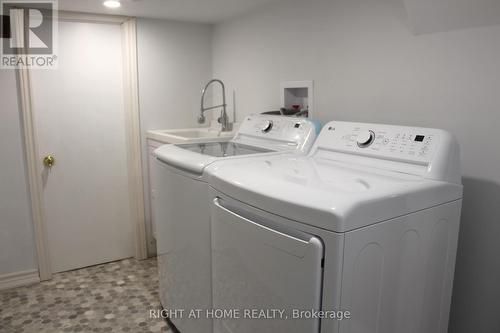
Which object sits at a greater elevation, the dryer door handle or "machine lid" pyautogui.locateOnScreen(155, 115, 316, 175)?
"machine lid" pyautogui.locateOnScreen(155, 115, 316, 175)

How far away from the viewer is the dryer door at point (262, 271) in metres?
1.04

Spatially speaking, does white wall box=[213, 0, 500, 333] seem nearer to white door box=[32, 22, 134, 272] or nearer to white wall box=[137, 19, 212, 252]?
white wall box=[137, 19, 212, 252]

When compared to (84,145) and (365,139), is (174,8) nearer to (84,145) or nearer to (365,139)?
(84,145)

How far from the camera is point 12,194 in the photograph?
2.56 m

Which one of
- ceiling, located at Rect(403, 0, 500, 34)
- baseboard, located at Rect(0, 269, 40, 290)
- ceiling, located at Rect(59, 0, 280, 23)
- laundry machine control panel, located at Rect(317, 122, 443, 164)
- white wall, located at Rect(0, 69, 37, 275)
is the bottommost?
baseboard, located at Rect(0, 269, 40, 290)

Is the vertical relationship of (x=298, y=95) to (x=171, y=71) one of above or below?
below

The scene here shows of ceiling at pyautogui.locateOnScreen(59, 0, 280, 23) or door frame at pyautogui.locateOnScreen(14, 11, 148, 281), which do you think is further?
door frame at pyautogui.locateOnScreen(14, 11, 148, 281)

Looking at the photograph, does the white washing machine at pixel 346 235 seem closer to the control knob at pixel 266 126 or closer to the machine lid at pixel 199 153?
the machine lid at pixel 199 153

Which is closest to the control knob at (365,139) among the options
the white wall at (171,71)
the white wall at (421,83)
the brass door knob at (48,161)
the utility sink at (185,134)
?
the white wall at (421,83)

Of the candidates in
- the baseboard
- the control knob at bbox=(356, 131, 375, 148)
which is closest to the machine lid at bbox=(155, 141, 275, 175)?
the control knob at bbox=(356, 131, 375, 148)

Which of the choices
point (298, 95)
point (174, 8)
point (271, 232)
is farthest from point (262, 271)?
point (174, 8)

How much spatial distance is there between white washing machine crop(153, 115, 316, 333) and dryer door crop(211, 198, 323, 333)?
16 centimetres

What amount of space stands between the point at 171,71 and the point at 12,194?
4.68 ft

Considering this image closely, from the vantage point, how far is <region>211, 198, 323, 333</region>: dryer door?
1039 mm
